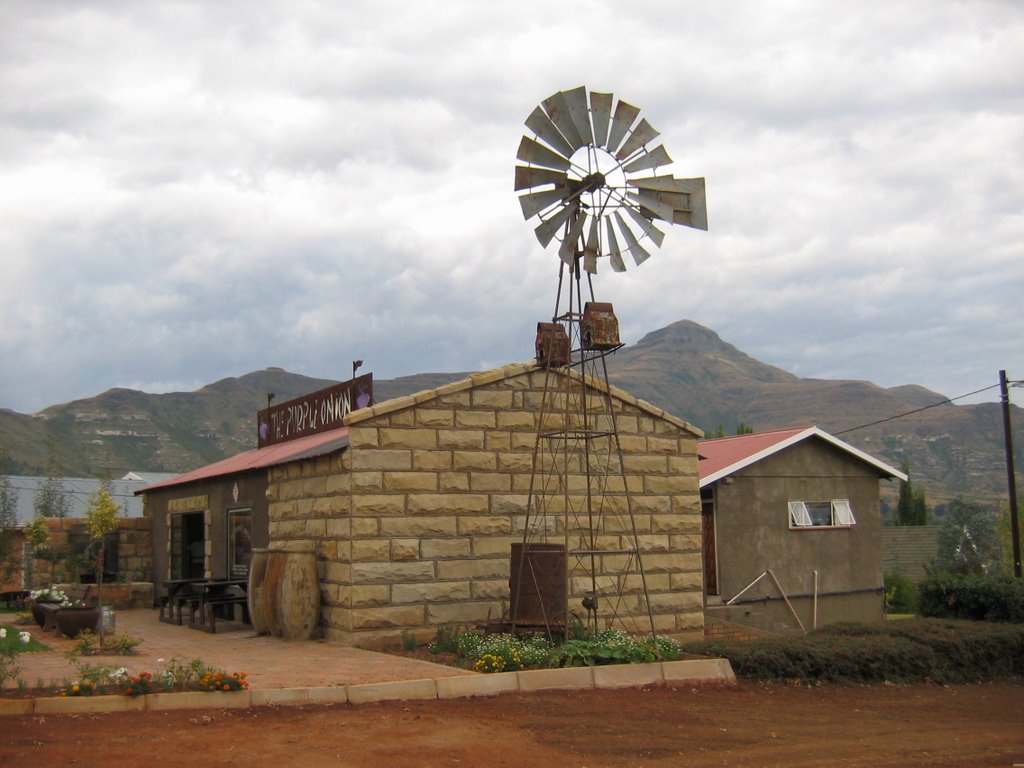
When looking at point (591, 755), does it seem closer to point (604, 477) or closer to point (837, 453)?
point (604, 477)

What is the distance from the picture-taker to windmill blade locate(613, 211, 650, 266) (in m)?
13.4

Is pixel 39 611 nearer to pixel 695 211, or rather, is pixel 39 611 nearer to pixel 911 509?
pixel 695 211

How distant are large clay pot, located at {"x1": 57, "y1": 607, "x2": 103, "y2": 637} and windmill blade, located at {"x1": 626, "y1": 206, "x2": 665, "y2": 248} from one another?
29.2 ft

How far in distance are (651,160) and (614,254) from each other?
1290mm

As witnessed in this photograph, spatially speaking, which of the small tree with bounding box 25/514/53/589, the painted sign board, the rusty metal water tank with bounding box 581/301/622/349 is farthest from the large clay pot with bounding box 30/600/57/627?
the rusty metal water tank with bounding box 581/301/622/349

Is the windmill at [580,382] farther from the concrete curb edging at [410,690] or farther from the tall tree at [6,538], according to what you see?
the tall tree at [6,538]

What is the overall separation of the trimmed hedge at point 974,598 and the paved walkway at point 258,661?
9.57m

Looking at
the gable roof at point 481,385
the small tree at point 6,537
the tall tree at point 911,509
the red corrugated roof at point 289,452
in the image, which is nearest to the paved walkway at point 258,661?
the small tree at point 6,537

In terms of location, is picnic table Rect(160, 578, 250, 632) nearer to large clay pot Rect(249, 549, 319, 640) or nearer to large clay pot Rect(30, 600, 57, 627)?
→ large clay pot Rect(249, 549, 319, 640)

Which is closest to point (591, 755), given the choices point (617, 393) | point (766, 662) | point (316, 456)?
→ point (766, 662)

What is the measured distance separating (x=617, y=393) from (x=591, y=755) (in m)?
7.89

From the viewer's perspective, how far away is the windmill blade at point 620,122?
509 inches

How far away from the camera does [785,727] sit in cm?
962

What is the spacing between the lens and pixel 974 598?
16375mm
